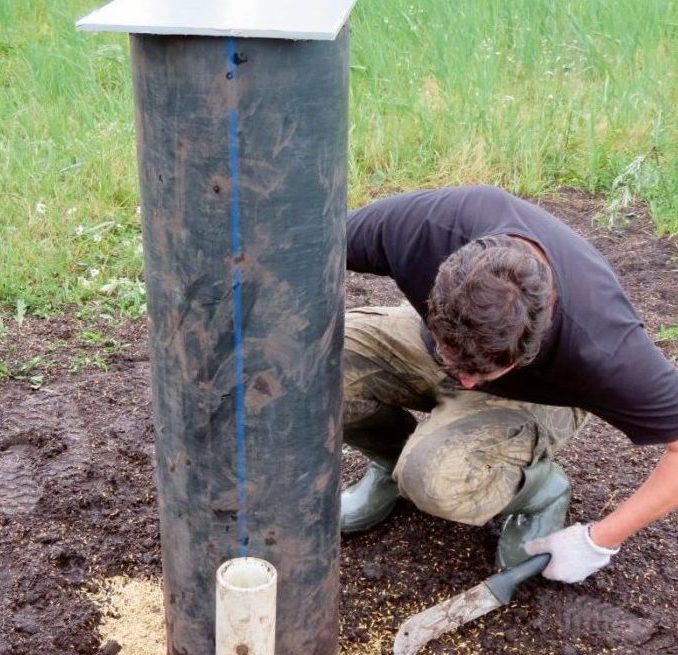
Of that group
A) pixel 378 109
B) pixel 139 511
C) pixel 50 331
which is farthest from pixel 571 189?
pixel 139 511

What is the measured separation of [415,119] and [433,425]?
2.66 meters

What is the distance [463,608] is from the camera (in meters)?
2.17

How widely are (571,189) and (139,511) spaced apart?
2.80m

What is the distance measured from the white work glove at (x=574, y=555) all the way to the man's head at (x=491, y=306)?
21.5 inches

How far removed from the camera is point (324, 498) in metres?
1.68

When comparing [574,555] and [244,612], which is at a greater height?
[244,612]

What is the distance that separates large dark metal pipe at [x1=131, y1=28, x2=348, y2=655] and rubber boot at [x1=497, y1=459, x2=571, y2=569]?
728 millimetres

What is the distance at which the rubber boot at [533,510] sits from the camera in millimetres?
2334

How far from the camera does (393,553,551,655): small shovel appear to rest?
2121 millimetres

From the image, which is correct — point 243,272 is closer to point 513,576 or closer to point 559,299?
point 559,299

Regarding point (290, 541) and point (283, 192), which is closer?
point (283, 192)

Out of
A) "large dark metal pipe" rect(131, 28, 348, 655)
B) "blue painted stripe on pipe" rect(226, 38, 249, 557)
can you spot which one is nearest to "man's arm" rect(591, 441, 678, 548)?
"large dark metal pipe" rect(131, 28, 348, 655)

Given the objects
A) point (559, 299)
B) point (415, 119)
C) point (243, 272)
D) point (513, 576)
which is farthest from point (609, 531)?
point (415, 119)

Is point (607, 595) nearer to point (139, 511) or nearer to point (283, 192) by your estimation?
point (139, 511)
